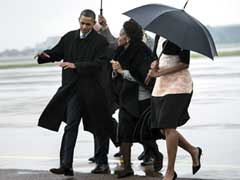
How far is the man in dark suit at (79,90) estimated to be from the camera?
8.09 meters

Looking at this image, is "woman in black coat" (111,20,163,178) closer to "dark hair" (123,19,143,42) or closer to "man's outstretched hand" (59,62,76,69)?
"dark hair" (123,19,143,42)

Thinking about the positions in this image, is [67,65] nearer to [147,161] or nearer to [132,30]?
[132,30]

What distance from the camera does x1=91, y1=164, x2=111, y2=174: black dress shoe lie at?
8.55m

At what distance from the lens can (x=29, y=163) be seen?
9.50 meters

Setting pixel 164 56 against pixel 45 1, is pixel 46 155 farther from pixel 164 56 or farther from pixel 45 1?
pixel 45 1

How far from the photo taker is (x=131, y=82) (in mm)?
8141

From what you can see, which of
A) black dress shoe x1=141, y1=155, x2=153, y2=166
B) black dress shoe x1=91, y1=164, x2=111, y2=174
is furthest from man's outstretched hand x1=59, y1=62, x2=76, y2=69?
black dress shoe x1=141, y1=155, x2=153, y2=166

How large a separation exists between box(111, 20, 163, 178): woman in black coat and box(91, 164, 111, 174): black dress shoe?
1.68 ft

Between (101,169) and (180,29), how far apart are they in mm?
2237

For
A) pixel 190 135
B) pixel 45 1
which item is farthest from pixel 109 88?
pixel 45 1

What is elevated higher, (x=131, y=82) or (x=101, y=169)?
(x=131, y=82)

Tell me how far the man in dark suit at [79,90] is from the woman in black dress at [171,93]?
3.00ft

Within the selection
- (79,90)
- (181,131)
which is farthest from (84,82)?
(181,131)

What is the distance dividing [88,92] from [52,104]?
402mm
